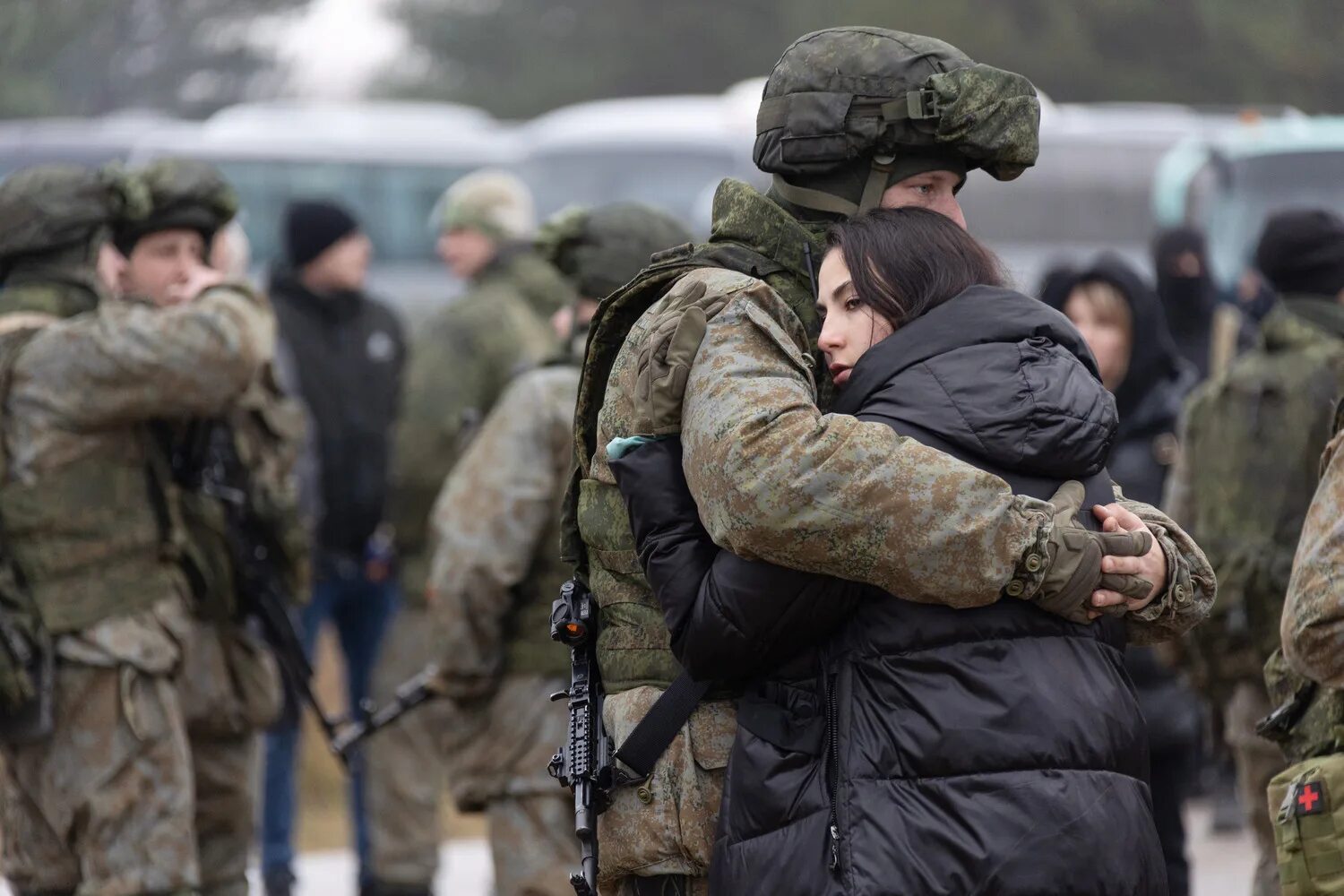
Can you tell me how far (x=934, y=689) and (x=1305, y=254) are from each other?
3130 mm

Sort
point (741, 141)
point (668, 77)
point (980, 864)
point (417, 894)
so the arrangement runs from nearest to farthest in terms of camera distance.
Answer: point (980, 864) → point (417, 894) → point (741, 141) → point (668, 77)

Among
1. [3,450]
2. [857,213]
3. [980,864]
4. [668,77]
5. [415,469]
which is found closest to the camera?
[980,864]

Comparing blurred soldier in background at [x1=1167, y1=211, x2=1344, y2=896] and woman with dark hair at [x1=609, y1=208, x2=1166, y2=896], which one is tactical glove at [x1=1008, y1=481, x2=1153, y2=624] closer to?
woman with dark hair at [x1=609, y1=208, x2=1166, y2=896]

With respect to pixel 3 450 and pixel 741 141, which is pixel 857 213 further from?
pixel 741 141

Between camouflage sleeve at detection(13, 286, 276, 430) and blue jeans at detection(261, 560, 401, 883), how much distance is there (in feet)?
8.02

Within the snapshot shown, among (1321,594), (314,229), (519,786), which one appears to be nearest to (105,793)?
(519,786)

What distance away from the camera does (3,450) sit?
5027 mm

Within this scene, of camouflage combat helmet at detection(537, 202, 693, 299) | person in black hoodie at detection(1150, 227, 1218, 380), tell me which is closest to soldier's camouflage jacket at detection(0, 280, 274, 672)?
camouflage combat helmet at detection(537, 202, 693, 299)

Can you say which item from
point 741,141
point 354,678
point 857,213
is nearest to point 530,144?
point 741,141

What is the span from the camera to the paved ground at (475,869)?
25.5 feet

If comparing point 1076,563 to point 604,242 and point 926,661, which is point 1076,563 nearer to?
point 926,661

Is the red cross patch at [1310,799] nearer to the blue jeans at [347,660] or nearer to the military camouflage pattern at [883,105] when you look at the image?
the military camouflage pattern at [883,105]

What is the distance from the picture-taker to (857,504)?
2.88 meters

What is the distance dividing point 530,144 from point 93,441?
1566 centimetres
